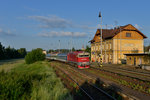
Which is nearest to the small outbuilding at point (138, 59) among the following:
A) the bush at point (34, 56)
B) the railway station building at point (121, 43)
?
the railway station building at point (121, 43)

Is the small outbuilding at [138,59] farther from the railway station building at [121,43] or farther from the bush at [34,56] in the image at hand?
the bush at [34,56]

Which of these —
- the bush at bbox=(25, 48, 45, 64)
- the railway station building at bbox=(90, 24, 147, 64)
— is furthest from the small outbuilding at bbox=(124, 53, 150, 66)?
the bush at bbox=(25, 48, 45, 64)

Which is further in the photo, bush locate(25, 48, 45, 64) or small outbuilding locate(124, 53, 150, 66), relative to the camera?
bush locate(25, 48, 45, 64)

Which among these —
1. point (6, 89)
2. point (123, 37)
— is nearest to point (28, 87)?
point (6, 89)

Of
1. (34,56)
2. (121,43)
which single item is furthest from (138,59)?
(34,56)

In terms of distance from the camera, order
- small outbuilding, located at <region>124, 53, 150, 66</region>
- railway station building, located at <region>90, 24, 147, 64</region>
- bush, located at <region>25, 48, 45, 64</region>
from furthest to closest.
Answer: bush, located at <region>25, 48, 45, 64</region>
railway station building, located at <region>90, 24, 147, 64</region>
small outbuilding, located at <region>124, 53, 150, 66</region>

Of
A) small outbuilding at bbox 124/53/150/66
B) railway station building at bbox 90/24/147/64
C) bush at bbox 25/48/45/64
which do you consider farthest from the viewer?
bush at bbox 25/48/45/64

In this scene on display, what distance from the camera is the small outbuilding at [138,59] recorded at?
1093 inches

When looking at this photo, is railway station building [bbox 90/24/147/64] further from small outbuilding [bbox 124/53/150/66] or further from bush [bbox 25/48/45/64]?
bush [bbox 25/48/45/64]

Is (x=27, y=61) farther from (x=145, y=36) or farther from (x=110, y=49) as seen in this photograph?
(x=145, y=36)

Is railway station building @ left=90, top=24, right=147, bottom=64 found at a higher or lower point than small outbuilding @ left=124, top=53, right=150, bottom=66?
higher

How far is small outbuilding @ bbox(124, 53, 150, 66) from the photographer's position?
1093 inches

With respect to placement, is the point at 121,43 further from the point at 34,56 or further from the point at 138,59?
the point at 34,56

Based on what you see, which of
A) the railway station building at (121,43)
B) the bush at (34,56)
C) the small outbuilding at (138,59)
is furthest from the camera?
the bush at (34,56)
